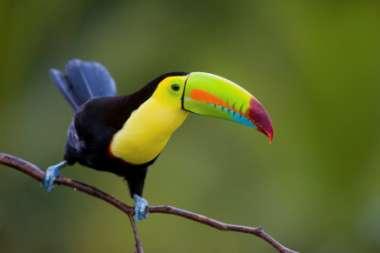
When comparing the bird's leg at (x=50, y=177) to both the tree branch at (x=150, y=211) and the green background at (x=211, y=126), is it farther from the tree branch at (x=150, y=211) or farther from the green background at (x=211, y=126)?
the green background at (x=211, y=126)

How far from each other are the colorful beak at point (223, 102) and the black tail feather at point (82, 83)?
0.49m

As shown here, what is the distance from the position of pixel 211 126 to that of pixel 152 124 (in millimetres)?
1912

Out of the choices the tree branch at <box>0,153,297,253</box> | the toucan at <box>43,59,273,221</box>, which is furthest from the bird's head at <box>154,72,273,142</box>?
the tree branch at <box>0,153,297,253</box>

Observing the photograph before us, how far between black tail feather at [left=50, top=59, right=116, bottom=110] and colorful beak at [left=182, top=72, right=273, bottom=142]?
0.49 m

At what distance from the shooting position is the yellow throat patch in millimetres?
1722

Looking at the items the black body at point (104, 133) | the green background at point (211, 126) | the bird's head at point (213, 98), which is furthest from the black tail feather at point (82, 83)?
the green background at point (211, 126)

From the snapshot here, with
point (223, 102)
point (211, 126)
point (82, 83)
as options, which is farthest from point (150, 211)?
point (211, 126)

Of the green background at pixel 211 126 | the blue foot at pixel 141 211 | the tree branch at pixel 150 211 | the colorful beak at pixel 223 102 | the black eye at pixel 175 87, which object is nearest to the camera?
the tree branch at pixel 150 211

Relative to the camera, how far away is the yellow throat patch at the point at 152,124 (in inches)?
67.8

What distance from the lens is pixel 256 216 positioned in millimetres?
3420

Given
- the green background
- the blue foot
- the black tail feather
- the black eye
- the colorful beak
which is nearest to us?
the colorful beak

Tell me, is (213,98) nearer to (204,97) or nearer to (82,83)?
(204,97)

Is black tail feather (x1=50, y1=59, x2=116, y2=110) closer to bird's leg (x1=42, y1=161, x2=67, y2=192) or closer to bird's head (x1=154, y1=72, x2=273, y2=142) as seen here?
bird's leg (x1=42, y1=161, x2=67, y2=192)

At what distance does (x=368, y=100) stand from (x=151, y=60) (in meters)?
0.80
